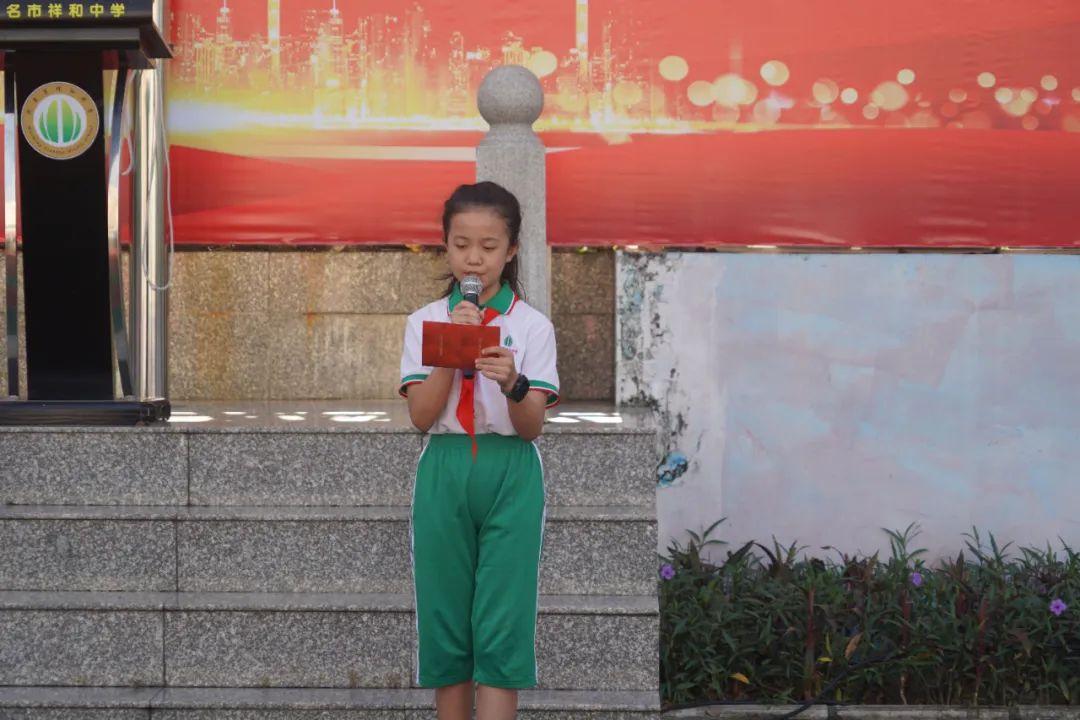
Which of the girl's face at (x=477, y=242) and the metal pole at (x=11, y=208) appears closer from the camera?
the girl's face at (x=477, y=242)

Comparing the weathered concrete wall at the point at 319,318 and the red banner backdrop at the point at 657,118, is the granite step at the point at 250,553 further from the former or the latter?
the red banner backdrop at the point at 657,118

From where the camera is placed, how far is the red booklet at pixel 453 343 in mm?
2668

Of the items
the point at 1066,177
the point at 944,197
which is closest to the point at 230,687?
the point at 944,197

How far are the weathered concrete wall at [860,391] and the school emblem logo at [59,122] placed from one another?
2.07m

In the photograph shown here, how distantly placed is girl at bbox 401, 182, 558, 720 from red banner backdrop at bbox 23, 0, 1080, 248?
2917 mm

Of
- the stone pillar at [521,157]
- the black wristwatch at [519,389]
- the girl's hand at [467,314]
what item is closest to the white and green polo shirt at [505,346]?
the black wristwatch at [519,389]

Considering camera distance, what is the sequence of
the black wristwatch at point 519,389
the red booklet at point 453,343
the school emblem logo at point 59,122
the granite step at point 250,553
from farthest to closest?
the school emblem logo at point 59,122 < the granite step at point 250,553 < the black wristwatch at point 519,389 < the red booklet at point 453,343

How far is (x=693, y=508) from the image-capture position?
16.9 feet

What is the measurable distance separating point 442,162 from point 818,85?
1.68 metres

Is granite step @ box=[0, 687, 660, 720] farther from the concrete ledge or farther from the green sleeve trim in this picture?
the green sleeve trim

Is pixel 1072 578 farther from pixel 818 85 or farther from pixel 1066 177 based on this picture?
pixel 818 85

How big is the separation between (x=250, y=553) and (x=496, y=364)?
1663 millimetres

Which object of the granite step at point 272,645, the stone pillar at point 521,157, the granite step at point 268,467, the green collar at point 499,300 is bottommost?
the granite step at point 272,645

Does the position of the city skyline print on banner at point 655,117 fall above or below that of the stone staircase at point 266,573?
above
